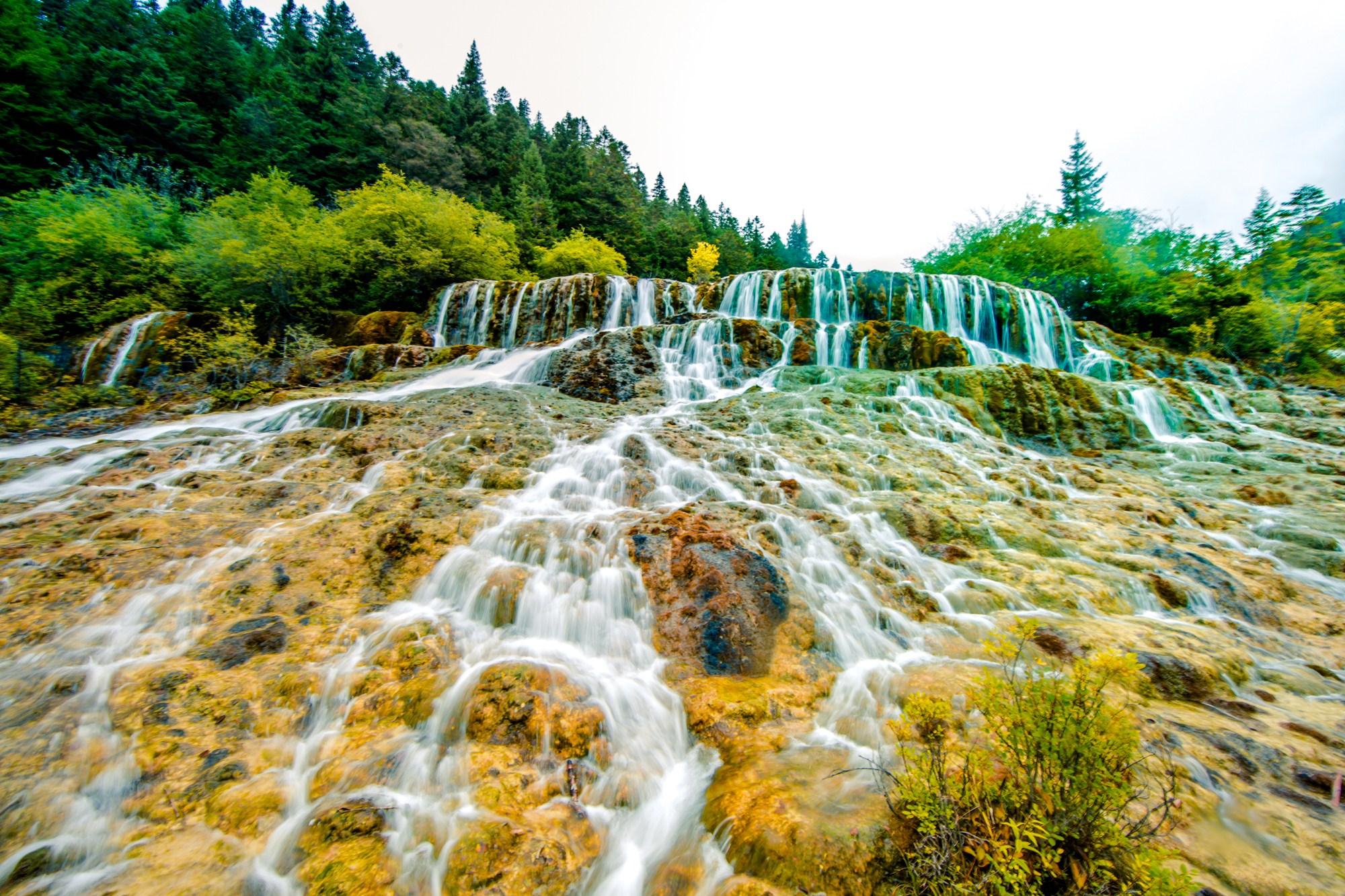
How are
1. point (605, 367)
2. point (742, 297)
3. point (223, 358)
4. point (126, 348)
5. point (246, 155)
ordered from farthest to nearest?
point (246, 155)
point (742, 297)
point (223, 358)
point (126, 348)
point (605, 367)

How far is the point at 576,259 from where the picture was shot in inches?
1012

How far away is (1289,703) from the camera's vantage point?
3064 mm

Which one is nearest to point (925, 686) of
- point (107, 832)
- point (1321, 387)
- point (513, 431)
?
point (107, 832)

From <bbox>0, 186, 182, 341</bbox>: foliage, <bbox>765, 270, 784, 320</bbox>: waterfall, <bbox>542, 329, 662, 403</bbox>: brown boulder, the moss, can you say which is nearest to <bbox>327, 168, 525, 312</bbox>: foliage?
<bbox>0, 186, 182, 341</bbox>: foliage

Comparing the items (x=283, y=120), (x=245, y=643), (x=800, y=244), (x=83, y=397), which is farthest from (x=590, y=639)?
(x=800, y=244)

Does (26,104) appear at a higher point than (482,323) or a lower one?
higher

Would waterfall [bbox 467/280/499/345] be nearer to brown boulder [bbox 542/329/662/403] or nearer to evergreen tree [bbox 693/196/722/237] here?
brown boulder [bbox 542/329/662/403]

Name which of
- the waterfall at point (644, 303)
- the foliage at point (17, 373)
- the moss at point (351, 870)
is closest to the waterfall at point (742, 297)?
the waterfall at point (644, 303)

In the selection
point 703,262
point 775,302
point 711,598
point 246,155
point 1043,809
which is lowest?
point 711,598

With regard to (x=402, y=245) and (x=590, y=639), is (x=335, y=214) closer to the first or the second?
(x=402, y=245)

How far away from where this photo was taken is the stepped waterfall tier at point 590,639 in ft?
7.31

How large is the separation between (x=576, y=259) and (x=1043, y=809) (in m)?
27.7

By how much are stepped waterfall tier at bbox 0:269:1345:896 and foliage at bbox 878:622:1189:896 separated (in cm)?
20

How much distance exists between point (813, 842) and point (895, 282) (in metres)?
19.4
